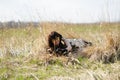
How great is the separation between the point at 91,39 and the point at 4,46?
7.91 feet

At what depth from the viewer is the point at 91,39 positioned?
10.9 metres

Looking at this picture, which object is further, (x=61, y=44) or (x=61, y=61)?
(x=61, y=44)

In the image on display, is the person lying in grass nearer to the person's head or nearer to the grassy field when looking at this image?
the person's head

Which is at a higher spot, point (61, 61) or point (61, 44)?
point (61, 44)

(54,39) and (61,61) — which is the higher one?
(54,39)

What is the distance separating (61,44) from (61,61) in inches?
41.9

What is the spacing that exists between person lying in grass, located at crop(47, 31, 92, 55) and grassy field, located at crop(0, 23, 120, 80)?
0.24 m

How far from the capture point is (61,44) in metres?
9.23

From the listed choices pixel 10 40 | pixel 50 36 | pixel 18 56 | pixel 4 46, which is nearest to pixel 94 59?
pixel 50 36

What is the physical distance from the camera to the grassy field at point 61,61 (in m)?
6.97

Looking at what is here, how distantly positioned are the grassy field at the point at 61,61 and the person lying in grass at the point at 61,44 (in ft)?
0.79

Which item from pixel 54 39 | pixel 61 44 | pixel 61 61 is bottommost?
pixel 61 61

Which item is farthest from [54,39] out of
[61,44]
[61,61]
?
[61,61]

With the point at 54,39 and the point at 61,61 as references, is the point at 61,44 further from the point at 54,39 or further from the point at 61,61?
the point at 61,61
